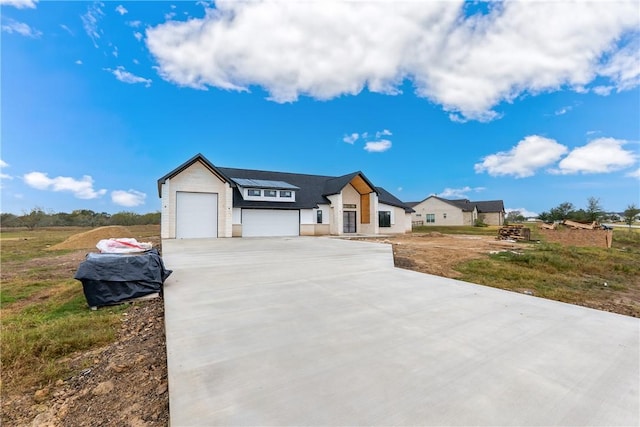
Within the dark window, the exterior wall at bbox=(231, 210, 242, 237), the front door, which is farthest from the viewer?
the dark window

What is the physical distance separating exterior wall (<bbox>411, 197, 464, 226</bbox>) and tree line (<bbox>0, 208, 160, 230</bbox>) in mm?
39766

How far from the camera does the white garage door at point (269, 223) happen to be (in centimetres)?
1855

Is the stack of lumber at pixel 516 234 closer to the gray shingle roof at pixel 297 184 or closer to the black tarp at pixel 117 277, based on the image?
the gray shingle roof at pixel 297 184

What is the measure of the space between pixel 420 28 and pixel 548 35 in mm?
3931

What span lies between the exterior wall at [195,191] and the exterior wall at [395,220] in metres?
12.8

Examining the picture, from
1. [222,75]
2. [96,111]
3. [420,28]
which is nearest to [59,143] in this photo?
[96,111]

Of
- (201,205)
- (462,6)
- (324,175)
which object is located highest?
(462,6)

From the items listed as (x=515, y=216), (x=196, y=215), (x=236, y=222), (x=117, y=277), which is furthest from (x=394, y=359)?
(x=515, y=216)

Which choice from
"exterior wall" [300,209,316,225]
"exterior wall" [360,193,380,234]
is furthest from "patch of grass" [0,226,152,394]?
"exterior wall" [360,193,380,234]

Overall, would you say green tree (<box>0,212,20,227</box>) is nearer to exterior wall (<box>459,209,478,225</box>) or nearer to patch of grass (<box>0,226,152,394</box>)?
patch of grass (<box>0,226,152,394</box>)

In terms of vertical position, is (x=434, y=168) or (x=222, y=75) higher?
(x=222, y=75)

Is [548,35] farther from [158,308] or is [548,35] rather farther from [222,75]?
[222,75]

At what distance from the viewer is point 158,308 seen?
4.36 meters

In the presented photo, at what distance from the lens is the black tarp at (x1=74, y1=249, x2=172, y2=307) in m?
4.46
